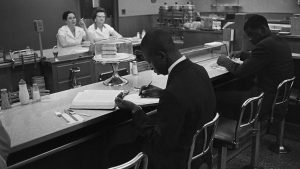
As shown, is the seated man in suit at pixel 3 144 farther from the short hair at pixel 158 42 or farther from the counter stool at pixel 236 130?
the counter stool at pixel 236 130

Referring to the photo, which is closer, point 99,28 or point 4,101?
point 4,101

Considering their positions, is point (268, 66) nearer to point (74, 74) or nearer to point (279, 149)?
point (279, 149)

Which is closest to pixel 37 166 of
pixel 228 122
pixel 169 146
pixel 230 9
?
pixel 169 146

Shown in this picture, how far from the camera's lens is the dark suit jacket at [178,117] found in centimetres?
153

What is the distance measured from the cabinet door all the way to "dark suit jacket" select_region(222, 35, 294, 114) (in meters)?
2.09

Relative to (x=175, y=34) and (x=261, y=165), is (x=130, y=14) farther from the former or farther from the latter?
(x=261, y=165)

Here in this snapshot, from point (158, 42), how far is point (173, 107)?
360 millimetres

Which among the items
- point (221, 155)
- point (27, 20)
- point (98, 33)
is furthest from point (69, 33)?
point (221, 155)

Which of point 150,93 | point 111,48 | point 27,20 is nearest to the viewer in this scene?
point 150,93

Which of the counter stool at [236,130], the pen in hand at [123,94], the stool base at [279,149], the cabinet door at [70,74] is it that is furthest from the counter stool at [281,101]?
the cabinet door at [70,74]

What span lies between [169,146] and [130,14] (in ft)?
18.1

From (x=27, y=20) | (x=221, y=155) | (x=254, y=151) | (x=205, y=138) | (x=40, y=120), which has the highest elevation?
(x=27, y=20)

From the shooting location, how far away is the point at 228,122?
2.44 metres

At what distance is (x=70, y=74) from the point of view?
12.8ft
